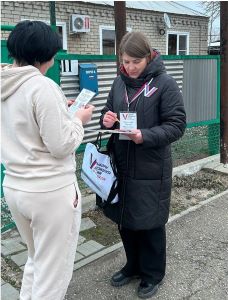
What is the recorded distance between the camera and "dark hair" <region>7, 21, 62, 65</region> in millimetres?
1772

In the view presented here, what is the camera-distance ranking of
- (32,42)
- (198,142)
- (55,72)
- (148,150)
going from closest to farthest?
(32,42)
(148,150)
(55,72)
(198,142)

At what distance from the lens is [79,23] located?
1043 centimetres

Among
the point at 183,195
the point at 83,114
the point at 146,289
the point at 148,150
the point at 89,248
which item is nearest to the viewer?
the point at 83,114

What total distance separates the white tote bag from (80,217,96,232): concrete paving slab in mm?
1239

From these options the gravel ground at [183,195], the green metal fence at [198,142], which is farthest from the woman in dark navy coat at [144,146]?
the green metal fence at [198,142]

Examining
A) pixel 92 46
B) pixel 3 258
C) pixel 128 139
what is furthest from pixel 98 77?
pixel 92 46

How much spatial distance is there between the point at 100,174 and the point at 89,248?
108cm

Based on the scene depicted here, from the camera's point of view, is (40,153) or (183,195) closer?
(40,153)

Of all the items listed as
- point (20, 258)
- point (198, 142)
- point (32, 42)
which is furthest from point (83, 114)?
point (198, 142)

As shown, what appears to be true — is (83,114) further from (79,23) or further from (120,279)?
(79,23)

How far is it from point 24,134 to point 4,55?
1.54 m

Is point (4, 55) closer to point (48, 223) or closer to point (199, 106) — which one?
point (48, 223)

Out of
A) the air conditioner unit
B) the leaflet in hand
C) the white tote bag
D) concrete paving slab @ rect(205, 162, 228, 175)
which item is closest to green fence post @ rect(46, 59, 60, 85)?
the white tote bag

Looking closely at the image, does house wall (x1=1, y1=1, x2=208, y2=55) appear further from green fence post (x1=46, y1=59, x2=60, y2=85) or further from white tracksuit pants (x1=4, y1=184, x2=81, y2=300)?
white tracksuit pants (x1=4, y1=184, x2=81, y2=300)
